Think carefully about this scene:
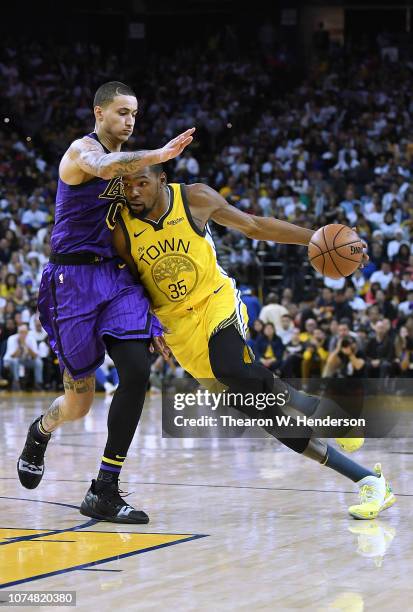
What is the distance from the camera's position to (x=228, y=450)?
9.00 m

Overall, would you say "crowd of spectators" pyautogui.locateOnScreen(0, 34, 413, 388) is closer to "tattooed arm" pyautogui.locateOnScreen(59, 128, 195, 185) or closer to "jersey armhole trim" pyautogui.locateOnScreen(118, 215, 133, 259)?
"jersey armhole trim" pyautogui.locateOnScreen(118, 215, 133, 259)

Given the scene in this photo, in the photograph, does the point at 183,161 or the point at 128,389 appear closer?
the point at 128,389

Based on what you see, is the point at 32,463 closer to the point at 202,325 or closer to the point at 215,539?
the point at 202,325

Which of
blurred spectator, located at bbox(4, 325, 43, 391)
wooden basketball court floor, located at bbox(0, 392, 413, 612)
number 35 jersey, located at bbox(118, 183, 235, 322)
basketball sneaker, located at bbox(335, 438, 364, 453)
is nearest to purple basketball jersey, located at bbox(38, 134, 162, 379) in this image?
number 35 jersey, located at bbox(118, 183, 235, 322)

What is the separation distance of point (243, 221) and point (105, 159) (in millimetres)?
929

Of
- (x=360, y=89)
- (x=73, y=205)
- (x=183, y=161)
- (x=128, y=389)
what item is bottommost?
(x=128, y=389)

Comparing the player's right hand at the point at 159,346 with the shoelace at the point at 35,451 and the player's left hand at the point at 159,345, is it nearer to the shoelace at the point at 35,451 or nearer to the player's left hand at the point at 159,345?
the player's left hand at the point at 159,345

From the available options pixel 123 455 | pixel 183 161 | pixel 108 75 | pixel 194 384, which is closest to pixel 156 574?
pixel 123 455

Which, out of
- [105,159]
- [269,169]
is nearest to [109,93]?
[105,159]

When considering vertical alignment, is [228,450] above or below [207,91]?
below

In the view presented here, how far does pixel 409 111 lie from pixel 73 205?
1732cm

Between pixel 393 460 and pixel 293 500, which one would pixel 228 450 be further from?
pixel 293 500

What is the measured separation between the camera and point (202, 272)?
5.89 m

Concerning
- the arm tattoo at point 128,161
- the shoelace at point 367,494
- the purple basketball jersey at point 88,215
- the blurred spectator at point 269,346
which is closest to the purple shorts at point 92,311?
the purple basketball jersey at point 88,215
